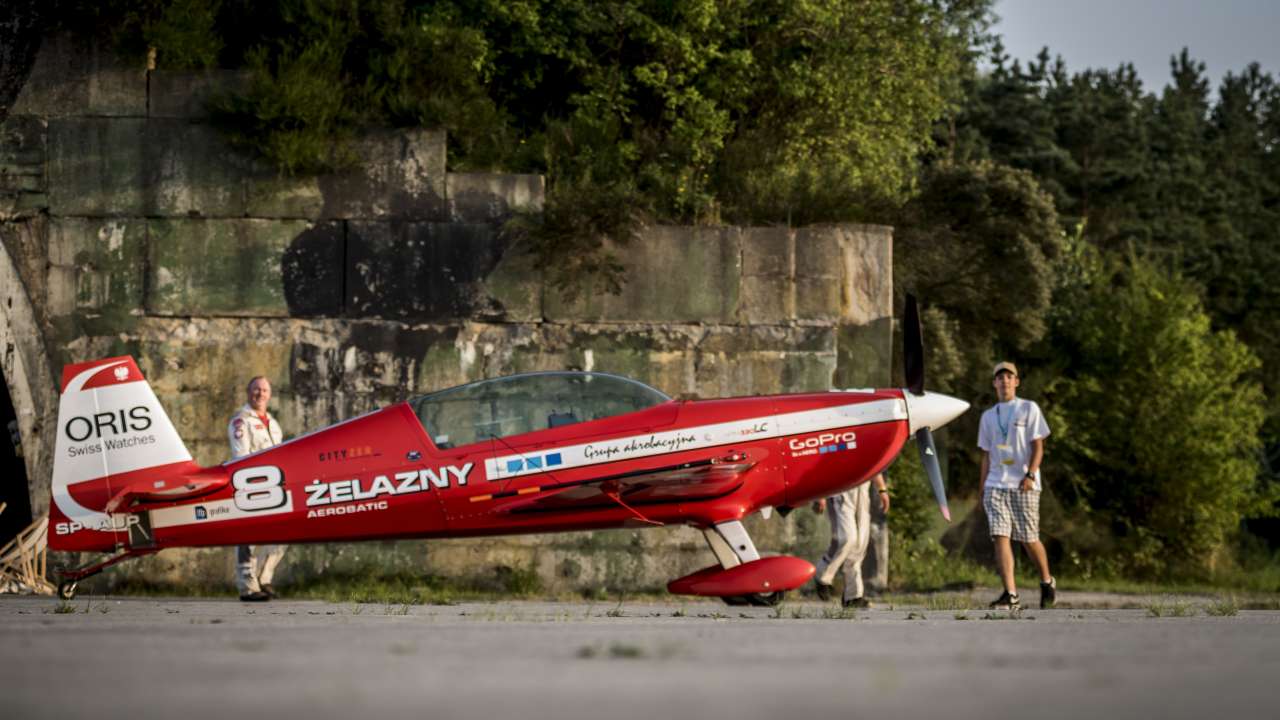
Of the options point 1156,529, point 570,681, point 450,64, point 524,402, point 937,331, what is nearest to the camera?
point 570,681

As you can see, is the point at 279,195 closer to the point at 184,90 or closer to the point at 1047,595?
the point at 184,90

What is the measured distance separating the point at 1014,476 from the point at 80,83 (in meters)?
9.35

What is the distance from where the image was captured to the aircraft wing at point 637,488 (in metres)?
9.28

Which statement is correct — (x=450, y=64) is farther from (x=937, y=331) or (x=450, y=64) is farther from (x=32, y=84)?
(x=937, y=331)

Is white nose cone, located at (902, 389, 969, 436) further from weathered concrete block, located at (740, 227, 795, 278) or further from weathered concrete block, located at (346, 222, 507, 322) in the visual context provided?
weathered concrete block, located at (346, 222, 507, 322)

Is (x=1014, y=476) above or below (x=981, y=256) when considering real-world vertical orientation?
below

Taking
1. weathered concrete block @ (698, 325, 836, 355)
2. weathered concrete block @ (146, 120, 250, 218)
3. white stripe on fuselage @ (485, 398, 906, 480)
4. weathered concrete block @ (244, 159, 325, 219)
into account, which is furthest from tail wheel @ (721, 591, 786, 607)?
weathered concrete block @ (146, 120, 250, 218)

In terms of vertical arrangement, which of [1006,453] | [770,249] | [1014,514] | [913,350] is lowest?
[1014,514]

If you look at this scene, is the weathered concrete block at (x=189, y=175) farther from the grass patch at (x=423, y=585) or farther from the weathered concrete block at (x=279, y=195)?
the grass patch at (x=423, y=585)

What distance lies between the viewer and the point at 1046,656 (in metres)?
4.16

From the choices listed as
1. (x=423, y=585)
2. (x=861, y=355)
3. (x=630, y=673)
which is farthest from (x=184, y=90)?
(x=630, y=673)

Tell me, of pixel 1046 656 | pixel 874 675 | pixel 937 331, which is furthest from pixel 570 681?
pixel 937 331

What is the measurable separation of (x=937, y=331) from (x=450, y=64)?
8.67m

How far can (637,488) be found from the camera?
9.39m
